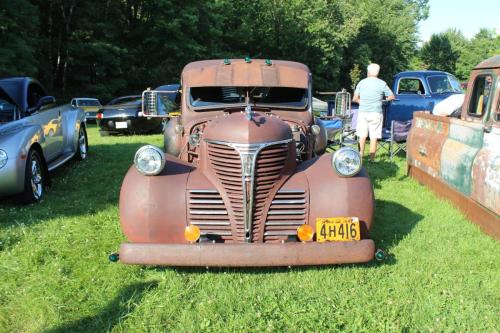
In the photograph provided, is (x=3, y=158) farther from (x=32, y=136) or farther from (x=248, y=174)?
(x=248, y=174)

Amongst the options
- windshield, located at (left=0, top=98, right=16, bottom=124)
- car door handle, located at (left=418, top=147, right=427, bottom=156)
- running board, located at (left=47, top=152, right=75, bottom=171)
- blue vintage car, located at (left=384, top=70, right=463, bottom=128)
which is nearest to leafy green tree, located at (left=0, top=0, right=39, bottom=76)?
running board, located at (left=47, top=152, right=75, bottom=171)

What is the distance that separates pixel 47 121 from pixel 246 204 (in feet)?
16.1

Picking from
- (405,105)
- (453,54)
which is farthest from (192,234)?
(453,54)

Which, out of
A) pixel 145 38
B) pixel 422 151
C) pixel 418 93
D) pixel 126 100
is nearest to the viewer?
pixel 422 151

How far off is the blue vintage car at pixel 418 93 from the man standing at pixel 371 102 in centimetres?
252

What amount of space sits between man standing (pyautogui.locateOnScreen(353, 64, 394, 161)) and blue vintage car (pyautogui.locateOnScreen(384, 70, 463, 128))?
8.25ft

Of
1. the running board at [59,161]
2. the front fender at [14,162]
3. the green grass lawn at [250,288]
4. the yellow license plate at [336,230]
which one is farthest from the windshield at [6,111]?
the yellow license plate at [336,230]

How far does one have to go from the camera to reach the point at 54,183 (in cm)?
771

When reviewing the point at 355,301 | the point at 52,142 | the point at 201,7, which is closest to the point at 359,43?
the point at 201,7

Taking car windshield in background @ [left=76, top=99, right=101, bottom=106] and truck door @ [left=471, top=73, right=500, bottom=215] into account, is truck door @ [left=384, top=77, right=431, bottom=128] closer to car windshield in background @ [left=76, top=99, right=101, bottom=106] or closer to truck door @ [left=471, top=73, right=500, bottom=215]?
truck door @ [left=471, top=73, right=500, bottom=215]

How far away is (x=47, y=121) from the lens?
7543 millimetres

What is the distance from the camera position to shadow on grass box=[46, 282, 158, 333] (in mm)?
3320

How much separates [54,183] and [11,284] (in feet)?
12.9

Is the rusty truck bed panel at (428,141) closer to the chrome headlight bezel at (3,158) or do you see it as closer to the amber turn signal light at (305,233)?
the amber turn signal light at (305,233)
